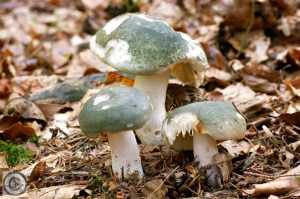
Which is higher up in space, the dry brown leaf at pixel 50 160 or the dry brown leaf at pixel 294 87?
the dry brown leaf at pixel 50 160

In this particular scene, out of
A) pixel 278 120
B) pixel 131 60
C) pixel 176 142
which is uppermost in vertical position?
pixel 131 60

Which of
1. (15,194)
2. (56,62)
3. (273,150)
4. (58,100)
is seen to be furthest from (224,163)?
(56,62)

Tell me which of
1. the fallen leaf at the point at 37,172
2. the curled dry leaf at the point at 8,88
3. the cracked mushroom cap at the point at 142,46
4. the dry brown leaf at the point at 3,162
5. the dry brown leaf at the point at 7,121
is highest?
the cracked mushroom cap at the point at 142,46

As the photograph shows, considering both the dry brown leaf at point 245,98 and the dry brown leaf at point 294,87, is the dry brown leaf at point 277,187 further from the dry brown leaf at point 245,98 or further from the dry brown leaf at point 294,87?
the dry brown leaf at point 294,87

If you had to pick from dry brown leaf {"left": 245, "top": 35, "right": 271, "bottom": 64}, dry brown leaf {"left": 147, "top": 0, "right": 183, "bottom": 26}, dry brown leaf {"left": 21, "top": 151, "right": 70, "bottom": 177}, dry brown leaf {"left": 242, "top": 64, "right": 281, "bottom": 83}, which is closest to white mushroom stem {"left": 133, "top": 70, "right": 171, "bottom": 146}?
dry brown leaf {"left": 21, "top": 151, "right": 70, "bottom": 177}

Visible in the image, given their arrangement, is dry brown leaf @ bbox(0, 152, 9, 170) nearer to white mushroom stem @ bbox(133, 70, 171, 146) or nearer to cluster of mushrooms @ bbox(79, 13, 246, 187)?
cluster of mushrooms @ bbox(79, 13, 246, 187)

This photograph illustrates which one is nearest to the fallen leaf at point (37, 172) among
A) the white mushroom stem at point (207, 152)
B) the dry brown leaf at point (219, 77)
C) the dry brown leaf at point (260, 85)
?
the white mushroom stem at point (207, 152)

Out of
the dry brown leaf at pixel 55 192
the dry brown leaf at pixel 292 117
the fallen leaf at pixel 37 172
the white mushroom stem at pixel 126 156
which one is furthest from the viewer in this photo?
the dry brown leaf at pixel 292 117

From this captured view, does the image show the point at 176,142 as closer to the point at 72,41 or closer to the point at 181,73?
the point at 181,73
